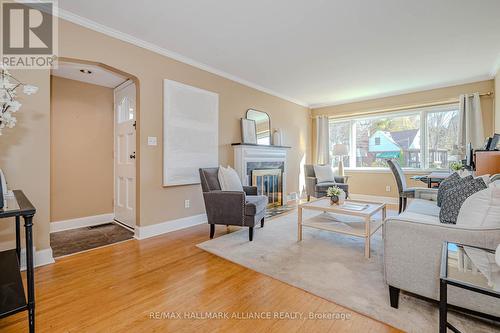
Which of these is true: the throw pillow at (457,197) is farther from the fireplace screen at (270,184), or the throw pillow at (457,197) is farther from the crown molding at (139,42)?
the crown molding at (139,42)

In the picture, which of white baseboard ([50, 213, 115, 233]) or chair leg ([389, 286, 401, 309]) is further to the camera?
white baseboard ([50, 213, 115, 233])

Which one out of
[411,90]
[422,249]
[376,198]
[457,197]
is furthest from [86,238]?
[411,90]

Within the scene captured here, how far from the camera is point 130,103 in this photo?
11.6ft

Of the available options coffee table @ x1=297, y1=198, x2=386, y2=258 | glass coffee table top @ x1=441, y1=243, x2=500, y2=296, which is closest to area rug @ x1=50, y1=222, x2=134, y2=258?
coffee table @ x1=297, y1=198, x2=386, y2=258

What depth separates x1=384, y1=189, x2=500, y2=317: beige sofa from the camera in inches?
50.8

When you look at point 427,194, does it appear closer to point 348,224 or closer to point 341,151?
point 348,224

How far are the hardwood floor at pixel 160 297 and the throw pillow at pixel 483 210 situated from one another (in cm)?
81

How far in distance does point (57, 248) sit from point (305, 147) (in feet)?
17.9

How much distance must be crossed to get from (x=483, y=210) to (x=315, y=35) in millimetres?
2423

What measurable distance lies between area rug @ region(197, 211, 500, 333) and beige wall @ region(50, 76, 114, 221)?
7.44 feet

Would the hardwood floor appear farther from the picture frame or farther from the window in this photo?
the window

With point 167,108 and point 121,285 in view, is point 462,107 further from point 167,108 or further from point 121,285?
point 121,285

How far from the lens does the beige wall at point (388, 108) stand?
4.26 m

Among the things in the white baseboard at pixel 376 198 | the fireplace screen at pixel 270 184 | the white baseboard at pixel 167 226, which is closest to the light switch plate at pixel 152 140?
the white baseboard at pixel 167 226
